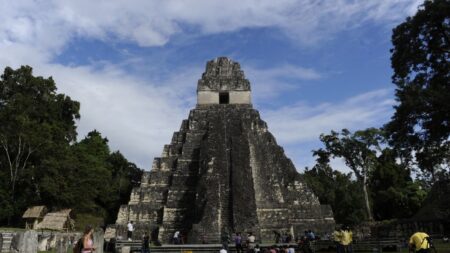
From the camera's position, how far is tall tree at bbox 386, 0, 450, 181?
40.9 feet

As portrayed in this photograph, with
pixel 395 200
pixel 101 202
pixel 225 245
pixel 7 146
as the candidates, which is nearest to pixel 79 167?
pixel 7 146

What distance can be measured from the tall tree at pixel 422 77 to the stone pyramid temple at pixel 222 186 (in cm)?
643

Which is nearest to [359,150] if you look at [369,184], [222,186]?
[369,184]

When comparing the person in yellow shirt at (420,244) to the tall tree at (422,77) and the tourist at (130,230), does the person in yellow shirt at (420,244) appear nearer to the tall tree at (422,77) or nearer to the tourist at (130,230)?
the tall tree at (422,77)

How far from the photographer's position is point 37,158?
92.8ft

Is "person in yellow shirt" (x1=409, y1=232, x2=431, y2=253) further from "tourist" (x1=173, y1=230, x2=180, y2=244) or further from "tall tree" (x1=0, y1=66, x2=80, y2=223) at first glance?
"tall tree" (x1=0, y1=66, x2=80, y2=223)

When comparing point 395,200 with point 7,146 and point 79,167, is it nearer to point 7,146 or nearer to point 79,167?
point 79,167

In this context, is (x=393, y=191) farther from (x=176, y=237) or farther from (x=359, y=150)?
(x=176, y=237)

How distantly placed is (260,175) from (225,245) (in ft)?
23.4

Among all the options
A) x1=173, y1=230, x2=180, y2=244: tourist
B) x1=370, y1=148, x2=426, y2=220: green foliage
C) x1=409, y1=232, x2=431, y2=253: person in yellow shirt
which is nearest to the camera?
x1=409, y1=232, x2=431, y2=253: person in yellow shirt

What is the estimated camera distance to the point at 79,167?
27.8 metres

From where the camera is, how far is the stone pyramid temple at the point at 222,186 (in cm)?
1780

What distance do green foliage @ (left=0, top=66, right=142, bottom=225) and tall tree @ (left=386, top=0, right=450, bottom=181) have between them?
2035cm

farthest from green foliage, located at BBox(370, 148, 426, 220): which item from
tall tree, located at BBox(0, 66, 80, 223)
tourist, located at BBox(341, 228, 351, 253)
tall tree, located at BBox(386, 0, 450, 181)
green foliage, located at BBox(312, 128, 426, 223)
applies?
tourist, located at BBox(341, 228, 351, 253)
